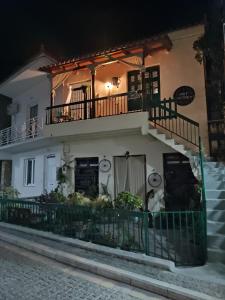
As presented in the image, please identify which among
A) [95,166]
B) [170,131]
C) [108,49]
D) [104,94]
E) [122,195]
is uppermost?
[108,49]

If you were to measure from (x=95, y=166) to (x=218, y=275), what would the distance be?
27.8 ft

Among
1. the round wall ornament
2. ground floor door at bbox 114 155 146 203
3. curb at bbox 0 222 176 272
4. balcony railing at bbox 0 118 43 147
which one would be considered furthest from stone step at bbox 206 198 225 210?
balcony railing at bbox 0 118 43 147

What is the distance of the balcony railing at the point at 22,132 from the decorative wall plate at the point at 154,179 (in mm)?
6790

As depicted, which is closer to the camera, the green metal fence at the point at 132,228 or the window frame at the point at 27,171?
the green metal fence at the point at 132,228

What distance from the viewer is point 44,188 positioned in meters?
15.3

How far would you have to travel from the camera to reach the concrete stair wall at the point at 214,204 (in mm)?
5648

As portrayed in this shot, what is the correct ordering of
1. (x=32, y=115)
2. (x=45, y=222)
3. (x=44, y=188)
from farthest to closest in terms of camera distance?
(x=32, y=115), (x=44, y=188), (x=45, y=222)

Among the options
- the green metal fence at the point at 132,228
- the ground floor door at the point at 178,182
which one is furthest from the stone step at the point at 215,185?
the ground floor door at the point at 178,182

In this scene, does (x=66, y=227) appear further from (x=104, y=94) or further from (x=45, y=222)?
(x=104, y=94)

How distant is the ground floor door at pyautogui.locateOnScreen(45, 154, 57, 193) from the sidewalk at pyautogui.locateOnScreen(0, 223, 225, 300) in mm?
6877

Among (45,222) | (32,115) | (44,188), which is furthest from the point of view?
(32,115)

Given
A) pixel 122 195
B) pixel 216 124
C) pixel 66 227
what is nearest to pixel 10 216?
pixel 66 227

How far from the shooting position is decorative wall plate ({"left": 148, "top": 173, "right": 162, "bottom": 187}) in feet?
37.0

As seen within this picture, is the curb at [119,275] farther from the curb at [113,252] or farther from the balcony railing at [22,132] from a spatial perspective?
the balcony railing at [22,132]
